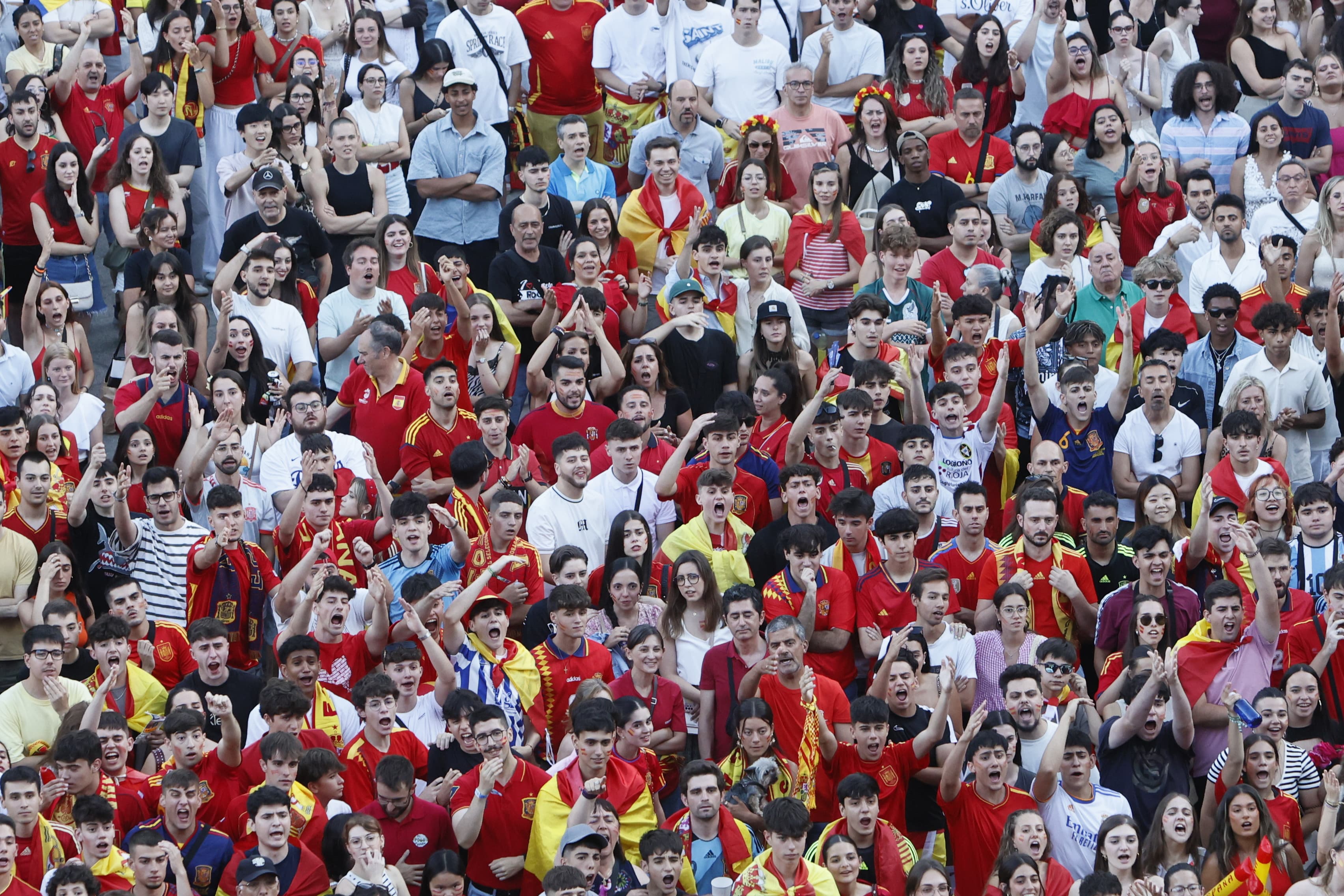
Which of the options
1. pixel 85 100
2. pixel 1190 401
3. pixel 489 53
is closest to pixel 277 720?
pixel 1190 401

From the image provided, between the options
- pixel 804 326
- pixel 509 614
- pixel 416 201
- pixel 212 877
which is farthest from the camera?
pixel 416 201

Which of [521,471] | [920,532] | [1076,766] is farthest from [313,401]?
[1076,766]

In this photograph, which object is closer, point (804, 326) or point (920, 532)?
point (920, 532)

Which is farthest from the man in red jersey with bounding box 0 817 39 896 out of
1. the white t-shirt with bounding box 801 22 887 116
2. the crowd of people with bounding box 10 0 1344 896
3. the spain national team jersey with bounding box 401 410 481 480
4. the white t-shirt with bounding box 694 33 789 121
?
the white t-shirt with bounding box 801 22 887 116

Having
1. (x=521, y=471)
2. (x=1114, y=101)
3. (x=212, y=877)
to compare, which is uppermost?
(x=1114, y=101)

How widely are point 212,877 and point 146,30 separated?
8625mm

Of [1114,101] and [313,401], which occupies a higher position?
[1114,101]

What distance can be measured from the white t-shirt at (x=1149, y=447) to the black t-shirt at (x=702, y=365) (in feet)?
7.82

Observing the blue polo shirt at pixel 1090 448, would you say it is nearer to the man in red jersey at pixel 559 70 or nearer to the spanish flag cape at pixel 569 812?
the spanish flag cape at pixel 569 812

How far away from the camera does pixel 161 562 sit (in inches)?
495

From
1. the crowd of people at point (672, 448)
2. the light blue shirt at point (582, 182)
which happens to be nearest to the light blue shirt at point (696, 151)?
the crowd of people at point (672, 448)

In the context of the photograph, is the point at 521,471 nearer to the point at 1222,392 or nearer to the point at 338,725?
the point at 338,725

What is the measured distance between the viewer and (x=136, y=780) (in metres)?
11.0

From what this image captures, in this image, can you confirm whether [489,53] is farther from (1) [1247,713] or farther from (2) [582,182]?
(1) [1247,713]
